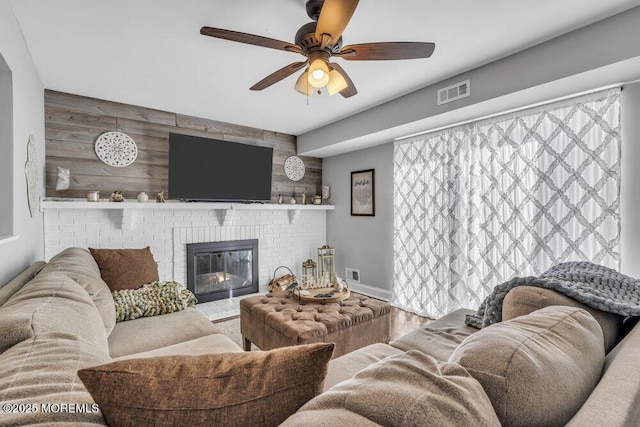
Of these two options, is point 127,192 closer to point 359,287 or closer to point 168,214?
point 168,214

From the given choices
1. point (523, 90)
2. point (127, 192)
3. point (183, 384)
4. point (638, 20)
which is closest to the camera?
point (183, 384)

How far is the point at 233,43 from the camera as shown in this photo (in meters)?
2.18

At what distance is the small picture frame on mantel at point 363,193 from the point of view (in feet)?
14.4

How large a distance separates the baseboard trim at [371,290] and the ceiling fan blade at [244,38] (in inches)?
130

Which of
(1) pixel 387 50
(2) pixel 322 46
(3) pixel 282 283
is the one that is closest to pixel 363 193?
(3) pixel 282 283

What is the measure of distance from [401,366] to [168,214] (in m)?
3.64

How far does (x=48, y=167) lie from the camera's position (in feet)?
10.1

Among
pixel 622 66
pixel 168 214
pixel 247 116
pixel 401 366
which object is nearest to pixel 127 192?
pixel 168 214

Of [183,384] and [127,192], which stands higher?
[127,192]

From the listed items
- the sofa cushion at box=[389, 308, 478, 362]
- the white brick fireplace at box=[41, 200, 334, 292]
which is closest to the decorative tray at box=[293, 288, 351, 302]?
the sofa cushion at box=[389, 308, 478, 362]

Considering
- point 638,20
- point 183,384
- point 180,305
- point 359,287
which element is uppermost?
point 638,20

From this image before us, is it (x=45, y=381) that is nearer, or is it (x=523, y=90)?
(x=45, y=381)

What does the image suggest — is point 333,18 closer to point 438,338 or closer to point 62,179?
point 438,338

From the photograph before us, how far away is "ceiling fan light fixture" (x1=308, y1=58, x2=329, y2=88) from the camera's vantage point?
1.75 metres
